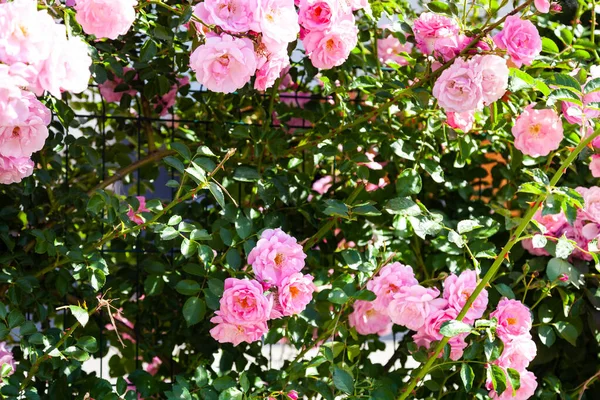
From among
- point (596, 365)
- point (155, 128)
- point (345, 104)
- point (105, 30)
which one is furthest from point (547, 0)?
point (155, 128)

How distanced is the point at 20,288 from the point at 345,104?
0.75 metres

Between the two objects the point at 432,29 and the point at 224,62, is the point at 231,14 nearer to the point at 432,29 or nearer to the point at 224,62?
the point at 224,62

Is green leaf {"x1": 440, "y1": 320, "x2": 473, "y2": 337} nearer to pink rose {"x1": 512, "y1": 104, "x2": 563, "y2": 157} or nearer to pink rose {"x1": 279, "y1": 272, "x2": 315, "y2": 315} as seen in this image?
pink rose {"x1": 279, "y1": 272, "x2": 315, "y2": 315}

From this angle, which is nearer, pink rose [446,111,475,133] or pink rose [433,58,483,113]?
pink rose [433,58,483,113]

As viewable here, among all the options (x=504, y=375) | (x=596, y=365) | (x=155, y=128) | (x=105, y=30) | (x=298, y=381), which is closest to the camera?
(x=105, y=30)

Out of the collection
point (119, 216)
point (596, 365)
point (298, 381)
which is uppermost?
point (119, 216)

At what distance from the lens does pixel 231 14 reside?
1.35 m

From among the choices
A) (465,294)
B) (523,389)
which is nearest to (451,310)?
(465,294)

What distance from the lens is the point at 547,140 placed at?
167cm

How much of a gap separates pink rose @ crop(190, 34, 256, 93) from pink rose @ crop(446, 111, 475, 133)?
1.73 feet

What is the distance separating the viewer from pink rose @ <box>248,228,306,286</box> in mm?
1445

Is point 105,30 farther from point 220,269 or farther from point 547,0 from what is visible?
point 547,0

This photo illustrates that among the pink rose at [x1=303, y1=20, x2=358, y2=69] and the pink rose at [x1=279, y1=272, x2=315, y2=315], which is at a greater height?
the pink rose at [x1=303, y1=20, x2=358, y2=69]

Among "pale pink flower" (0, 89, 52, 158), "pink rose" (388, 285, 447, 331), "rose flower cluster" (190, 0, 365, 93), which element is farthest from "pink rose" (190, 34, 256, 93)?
"pink rose" (388, 285, 447, 331)
